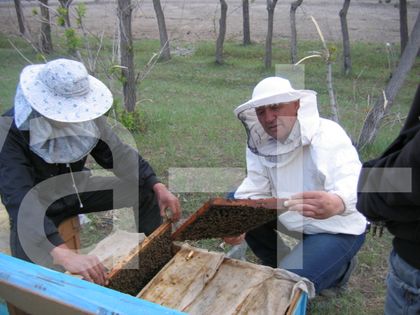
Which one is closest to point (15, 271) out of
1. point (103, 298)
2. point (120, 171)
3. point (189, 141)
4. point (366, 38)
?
point (103, 298)

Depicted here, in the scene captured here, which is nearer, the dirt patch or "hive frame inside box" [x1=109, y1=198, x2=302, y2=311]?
"hive frame inside box" [x1=109, y1=198, x2=302, y2=311]

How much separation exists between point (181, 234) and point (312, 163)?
0.93m

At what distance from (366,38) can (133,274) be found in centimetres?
2161

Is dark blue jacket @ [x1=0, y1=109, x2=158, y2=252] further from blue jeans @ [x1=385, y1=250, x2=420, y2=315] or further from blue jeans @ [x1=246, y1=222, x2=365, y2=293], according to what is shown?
blue jeans @ [x1=385, y1=250, x2=420, y2=315]

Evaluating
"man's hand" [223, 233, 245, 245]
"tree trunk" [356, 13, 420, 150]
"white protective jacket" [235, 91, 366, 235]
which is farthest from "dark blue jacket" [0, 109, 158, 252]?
"tree trunk" [356, 13, 420, 150]

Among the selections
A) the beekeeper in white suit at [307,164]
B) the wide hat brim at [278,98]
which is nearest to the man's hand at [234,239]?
the beekeeper in white suit at [307,164]

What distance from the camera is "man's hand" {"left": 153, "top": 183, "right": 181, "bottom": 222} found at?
2761 millimetres

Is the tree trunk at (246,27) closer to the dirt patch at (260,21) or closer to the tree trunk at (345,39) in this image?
the dirt patch at (260,21)

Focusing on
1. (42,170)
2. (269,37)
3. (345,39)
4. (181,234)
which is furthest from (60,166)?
(345,39)

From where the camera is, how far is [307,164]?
9.21 ft

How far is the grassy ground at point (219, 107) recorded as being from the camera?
11.9ft

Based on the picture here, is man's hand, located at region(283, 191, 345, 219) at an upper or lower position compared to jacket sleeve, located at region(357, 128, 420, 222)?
lower

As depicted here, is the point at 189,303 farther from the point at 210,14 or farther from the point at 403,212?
the point at 210,14

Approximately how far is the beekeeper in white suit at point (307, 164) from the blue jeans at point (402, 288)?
0.63 metres
